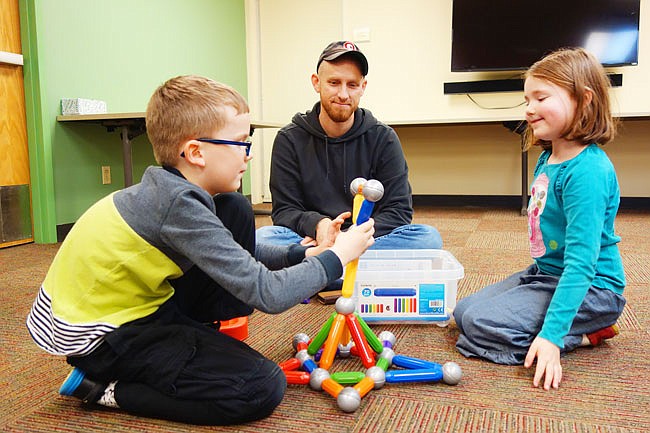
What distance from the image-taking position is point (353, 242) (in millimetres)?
1063

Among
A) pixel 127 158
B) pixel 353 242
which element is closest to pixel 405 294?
→ pixel 353 242

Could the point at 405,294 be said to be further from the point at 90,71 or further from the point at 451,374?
the point at 90,71

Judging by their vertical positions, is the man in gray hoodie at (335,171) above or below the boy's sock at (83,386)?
above

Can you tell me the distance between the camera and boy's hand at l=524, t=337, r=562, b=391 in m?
1.13

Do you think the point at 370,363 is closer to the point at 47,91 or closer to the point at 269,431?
the point at 269,431

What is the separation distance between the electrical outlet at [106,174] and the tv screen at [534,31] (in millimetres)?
2591

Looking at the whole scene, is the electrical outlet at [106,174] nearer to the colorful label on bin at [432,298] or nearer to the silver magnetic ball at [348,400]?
the colorful label on bin at [432,298]

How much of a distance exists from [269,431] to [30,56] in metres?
2.47

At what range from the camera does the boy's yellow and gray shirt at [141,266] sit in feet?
3.12

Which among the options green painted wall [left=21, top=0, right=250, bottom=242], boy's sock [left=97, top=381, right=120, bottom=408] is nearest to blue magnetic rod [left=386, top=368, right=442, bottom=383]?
boy's sock [left=97, top=381, right=120, bottom=408]

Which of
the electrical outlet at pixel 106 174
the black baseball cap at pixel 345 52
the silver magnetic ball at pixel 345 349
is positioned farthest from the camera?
the electrical outlet at pixel 106 174

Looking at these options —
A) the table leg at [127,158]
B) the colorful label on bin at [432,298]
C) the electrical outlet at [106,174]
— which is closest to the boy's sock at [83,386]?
the colorful label on bin at [432,298]

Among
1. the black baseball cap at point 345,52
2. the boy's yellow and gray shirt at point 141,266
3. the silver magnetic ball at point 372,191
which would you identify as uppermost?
the black baseball cap at point 345,52

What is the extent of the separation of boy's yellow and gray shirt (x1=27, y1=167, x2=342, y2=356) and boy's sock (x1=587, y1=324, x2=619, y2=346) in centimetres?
→ 70
